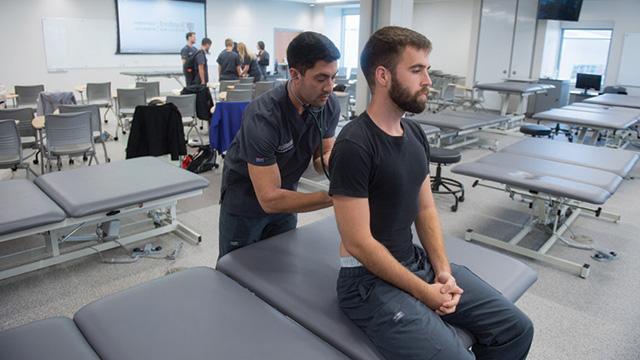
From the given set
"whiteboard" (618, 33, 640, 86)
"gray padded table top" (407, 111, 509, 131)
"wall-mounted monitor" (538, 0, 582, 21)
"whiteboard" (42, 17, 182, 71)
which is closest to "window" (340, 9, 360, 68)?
"wall-mounted monitor" (538, 0, 582, 21)

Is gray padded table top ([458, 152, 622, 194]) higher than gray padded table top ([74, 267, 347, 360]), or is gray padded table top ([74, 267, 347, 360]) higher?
gray padded table top ([458, 152, 622, 194])

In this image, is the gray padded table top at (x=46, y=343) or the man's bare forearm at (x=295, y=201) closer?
the gray padded table top at (x=46, y=343)

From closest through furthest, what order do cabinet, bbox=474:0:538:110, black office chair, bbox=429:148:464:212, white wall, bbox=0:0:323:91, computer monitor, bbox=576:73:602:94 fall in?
black office chair, bbox=429:148:464:212 → computer monitor, bbox=576:73:602:94 → white wall, bbox=0:0:323:91 → cabinet, bbox=474:0:538:110

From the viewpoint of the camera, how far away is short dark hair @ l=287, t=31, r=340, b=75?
154 cm

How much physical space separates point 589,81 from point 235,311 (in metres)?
9.35

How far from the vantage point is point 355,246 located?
53.5 inches

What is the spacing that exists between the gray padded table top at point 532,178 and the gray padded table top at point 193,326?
6.83 feet

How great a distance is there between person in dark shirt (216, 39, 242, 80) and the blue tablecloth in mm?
3535

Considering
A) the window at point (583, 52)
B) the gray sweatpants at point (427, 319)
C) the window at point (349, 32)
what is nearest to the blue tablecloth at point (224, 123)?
Answer: the gray sweatpants at point (427, 319)

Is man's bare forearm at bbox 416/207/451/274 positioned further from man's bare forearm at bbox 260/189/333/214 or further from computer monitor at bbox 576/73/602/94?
computer monitor at bbox 576/73/602/94

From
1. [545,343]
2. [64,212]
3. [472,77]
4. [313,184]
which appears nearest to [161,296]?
[64,212]

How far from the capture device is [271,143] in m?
1.65

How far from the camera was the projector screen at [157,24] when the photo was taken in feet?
34.3

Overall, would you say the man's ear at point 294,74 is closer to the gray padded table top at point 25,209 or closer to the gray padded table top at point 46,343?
the gray padded table top at point 46,343
